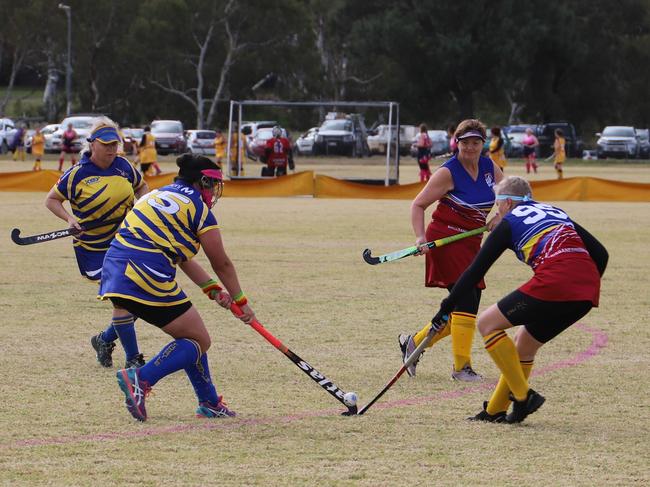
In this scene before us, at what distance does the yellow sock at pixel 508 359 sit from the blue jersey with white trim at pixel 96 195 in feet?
12.2

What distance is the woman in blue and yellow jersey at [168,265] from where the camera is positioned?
7.07m

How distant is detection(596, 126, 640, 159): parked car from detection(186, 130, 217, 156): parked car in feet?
61.8

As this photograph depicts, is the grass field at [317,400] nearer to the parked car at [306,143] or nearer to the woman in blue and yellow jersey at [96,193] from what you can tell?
the woman in blue and yellow jersey at [96,193]

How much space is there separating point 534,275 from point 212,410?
83.3 inches

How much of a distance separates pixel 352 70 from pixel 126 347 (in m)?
66.5

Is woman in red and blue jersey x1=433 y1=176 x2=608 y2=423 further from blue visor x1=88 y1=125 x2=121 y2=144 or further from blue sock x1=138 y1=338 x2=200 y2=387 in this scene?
blue visor x1=88 y1=125 x2=121 y2=144

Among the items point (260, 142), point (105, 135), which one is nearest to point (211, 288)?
point (105, 135)

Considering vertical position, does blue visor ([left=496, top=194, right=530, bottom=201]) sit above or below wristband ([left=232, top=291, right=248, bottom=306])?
above

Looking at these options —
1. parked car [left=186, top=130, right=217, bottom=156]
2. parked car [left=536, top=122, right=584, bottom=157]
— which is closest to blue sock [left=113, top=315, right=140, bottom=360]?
parked car [left=186, top=130, right=217, bottom=156]

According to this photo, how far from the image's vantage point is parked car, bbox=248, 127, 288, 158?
128 ft

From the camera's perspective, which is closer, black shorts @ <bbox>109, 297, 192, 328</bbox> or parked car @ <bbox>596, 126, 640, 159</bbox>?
black shorts @ <bbox>109, 297, 192, 328</bbox>

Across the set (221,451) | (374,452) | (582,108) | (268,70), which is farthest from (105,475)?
(582,108)

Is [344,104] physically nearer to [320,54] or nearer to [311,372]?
[311,372]

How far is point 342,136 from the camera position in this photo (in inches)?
1582
